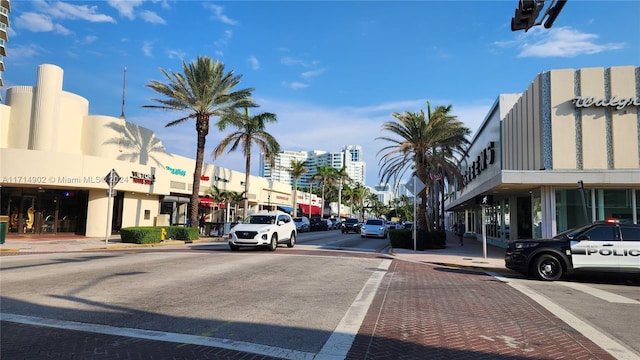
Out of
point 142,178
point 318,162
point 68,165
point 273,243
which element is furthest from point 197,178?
point 318,162

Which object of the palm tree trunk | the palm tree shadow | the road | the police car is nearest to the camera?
the road

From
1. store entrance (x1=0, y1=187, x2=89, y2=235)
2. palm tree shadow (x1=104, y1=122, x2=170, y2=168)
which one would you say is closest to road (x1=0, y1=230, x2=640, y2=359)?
store entrance (x1=0, y1=187, x2=89, y2=235)

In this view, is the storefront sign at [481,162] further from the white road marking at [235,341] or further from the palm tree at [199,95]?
the white road marking at [235,341]

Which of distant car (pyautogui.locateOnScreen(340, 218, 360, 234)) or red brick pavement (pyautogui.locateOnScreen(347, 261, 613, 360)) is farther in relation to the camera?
distant car (pyautogui.locateOnScreen(340, 218, 360, 234))

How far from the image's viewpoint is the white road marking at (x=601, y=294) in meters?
9.27

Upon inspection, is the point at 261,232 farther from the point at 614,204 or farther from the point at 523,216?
the point at 523,216

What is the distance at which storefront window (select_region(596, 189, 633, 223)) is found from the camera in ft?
59.5

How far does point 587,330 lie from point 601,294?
14.8 feet

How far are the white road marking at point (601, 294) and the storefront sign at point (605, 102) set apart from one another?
9990 mm

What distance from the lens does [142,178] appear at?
29422 millimetres

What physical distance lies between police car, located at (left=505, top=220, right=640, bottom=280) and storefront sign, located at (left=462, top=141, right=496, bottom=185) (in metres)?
17.7

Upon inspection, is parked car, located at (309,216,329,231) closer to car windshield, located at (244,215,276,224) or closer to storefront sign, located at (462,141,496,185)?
storefront sign, located at (462,141,496,185)

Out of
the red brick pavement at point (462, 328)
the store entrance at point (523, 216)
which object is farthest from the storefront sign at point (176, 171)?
the red brick pavement at point (462, 328)

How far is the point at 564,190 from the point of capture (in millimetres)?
18672
